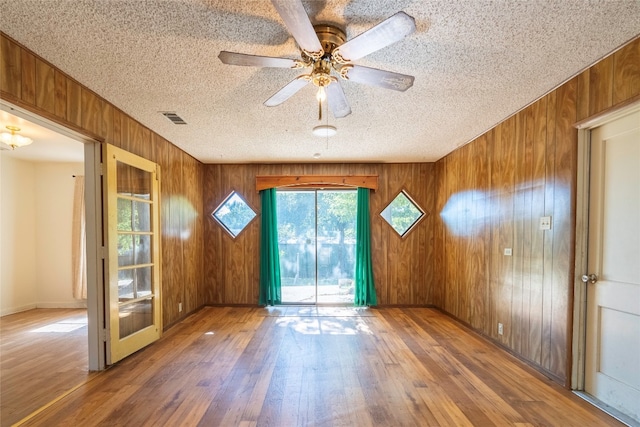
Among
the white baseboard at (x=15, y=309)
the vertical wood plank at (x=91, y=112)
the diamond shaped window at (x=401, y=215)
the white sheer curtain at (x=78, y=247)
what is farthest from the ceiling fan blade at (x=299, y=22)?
the white baseboard at (x=15, y=309)

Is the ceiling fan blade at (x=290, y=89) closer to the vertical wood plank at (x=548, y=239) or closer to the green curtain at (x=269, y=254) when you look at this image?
the vertical wood plank at (x=548, y=239)

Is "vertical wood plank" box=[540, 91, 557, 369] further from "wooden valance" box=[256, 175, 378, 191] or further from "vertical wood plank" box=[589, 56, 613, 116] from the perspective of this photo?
"wooden valance" box=[256, 175, 378, 191]

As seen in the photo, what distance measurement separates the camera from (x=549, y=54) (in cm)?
188

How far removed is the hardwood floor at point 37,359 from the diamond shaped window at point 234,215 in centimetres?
232

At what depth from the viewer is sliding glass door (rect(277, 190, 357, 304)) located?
4.99m

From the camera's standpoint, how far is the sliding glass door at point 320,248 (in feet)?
16.4

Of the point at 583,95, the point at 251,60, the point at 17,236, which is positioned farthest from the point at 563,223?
the point at 17,236

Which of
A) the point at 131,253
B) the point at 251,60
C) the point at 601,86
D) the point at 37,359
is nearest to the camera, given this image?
the point at 251,60

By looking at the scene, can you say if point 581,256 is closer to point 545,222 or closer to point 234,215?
point 545,222

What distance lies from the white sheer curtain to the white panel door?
6392mm

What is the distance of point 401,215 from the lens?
4941 millimetres

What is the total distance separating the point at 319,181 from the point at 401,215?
154cm

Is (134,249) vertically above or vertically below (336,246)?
above

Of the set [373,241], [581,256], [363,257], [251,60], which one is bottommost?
[363,257]
